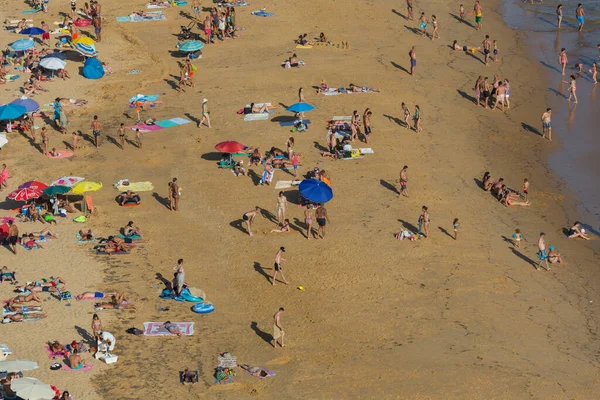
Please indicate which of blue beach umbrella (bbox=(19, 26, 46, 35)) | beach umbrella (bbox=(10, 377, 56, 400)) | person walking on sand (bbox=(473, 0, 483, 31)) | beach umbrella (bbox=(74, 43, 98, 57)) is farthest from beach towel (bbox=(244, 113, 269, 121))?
beach umbrella (bbox=(10, 377, 56, 400))

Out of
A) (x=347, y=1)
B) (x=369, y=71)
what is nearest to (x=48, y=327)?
(x=369, y=71)

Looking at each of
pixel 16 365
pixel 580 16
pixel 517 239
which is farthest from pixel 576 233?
pixel 580 16

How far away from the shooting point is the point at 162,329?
25109 mm

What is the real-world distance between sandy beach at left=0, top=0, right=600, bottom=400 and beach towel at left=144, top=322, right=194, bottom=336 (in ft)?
0.72

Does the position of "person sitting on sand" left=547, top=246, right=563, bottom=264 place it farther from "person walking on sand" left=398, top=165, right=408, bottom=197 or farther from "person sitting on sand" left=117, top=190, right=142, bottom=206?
"person sitting on sand" left=117, top=190, right=142, bottom=206

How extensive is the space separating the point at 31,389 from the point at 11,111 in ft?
60.1

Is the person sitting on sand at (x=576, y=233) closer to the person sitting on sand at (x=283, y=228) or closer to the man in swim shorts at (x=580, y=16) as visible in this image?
the person sitting on sand at (x=283, y=228)

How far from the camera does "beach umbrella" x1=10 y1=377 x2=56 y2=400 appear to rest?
21094mm

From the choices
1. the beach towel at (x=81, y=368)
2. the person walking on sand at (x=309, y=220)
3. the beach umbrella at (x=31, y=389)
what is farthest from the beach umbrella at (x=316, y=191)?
the beach umbrella at (x=31, y=389)

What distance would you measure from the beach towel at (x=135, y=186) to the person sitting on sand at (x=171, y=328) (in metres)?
9.18

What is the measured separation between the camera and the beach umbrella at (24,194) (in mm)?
30609

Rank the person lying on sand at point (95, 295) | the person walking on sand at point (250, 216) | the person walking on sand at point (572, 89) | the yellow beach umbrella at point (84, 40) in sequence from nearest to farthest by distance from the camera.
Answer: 1. the person lying on sand at point (95, 295)
2. the person walking on sand at point (250, 216)
3. the person walking on sand at point (572, 89)
4. the yellow beach umbrella at point (84, 40)

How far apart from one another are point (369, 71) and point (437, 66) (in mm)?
3726

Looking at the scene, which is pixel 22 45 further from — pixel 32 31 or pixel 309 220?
pixel 309 220
